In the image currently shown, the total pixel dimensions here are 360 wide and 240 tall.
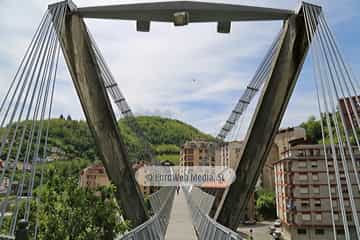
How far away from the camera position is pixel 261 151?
366 cm

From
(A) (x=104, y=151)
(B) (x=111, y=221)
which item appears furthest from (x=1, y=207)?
(B) (x=111, y=221)

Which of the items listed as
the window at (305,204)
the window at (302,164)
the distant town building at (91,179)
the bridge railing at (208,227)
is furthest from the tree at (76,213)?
the window at (305,204)

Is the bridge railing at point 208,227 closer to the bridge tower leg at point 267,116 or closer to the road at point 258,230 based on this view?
the bridge tower leg at point 267,116

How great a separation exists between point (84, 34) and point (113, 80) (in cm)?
163

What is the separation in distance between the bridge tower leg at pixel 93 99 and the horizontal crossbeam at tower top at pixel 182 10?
257 mm

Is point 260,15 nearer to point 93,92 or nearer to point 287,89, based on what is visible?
point 287,89

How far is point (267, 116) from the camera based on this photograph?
3.66 m

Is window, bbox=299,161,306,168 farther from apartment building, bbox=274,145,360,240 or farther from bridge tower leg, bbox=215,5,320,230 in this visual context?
bridge tower leg, bbox=215,5,320,230

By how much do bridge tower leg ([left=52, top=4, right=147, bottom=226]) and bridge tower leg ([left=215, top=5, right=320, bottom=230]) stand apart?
1.33 meters

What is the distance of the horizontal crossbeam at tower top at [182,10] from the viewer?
355 centimetres

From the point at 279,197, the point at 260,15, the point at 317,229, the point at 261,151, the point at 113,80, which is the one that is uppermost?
the point at 260,15

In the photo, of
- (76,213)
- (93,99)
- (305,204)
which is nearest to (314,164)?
(305,204)

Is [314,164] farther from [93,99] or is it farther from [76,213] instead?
[93,99]

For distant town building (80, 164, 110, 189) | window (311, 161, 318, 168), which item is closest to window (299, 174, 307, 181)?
window (311, 161, 318, 168)
